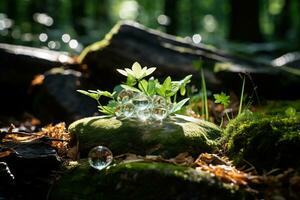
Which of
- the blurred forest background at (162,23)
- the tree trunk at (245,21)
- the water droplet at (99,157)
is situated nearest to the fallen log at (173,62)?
the water droplet at (99,157)

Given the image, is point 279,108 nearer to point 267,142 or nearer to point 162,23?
point 267,142

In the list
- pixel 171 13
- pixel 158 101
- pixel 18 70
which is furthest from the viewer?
pixel 171 13

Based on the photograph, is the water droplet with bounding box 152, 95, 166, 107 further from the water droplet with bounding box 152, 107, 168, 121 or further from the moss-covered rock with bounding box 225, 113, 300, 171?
the moss-covered rock with bounding box 225, 113, 300, 171

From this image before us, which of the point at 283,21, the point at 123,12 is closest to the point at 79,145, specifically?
the point at 283,21

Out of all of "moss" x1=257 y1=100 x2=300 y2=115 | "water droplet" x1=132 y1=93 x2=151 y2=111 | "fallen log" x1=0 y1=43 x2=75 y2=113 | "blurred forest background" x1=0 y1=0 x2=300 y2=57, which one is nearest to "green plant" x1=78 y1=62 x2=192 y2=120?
"water droplet" x1=132 y1=93 x2=151 y2=111

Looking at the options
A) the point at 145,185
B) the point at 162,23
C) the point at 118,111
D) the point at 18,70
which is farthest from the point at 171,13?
the point at 145,185

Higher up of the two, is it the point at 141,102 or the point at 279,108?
the point at 279,108
